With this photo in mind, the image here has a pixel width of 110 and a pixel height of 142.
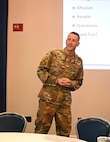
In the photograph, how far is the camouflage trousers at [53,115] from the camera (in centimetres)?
328

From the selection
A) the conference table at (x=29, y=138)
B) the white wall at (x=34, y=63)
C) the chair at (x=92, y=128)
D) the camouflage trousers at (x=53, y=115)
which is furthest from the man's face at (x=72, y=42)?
the conference table at (x=29, y=138)

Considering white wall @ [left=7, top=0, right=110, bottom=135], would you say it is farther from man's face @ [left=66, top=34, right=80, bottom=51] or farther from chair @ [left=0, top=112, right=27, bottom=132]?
chair @ [left=0, top=112, right=27, bottom=132]


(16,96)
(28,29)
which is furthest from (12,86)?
(28,29)

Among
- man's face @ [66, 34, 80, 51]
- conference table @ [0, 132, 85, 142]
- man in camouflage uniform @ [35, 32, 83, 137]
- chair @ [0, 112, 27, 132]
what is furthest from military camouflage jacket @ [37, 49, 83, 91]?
conference table @ [0, 132, 85, 142]

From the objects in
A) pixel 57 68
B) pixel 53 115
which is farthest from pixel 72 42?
pixel 53 115

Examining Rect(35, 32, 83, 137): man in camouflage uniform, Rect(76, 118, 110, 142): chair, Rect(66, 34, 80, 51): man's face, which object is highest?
Rect(66, 34, 80, 51): man's face

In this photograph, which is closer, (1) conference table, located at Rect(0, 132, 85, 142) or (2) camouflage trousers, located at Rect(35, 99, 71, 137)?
(1) conference table, located at Rect(0, 132, 85, 142)

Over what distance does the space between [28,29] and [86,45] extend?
37.1 inches

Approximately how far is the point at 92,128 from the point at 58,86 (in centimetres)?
75

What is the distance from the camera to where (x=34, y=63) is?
4.49 metres

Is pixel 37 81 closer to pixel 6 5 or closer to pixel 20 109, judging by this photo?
pixel 20 109

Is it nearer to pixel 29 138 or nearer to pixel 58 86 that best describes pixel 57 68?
pixel 58 86

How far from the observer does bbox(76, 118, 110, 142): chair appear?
262 centimetres

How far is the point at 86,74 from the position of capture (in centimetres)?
446
